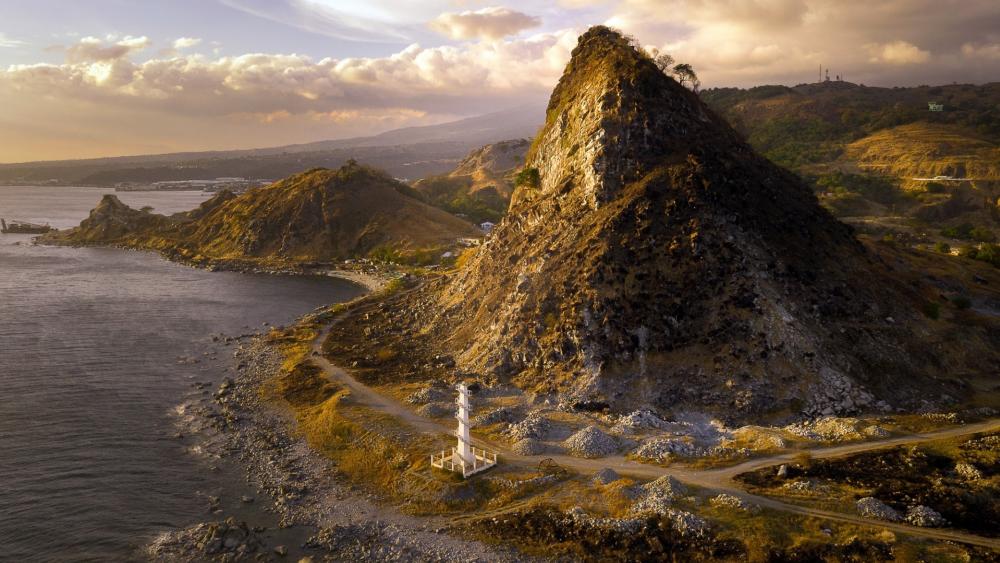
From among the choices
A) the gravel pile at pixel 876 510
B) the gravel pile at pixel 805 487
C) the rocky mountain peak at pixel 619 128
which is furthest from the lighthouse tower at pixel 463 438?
the rocky mountain peak at pixel 619 128

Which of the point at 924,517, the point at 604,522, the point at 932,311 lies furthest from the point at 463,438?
the point at 932,311

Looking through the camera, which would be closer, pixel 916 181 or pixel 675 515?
pixel 675 515

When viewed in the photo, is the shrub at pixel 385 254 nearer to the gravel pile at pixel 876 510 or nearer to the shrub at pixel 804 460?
the shrub at pixel 804 460

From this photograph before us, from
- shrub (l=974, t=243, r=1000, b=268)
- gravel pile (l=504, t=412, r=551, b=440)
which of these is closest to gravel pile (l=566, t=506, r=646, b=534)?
gravel pile (l=504, t=412, r=551, b=440)

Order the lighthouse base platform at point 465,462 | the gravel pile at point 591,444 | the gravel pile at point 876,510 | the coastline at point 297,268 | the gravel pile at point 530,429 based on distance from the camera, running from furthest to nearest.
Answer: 1. the coastline at point 297,268
2. the gravel pile at point 530,429
3. the gravel pile at point 591,444
4. the lighthouse base platform at point 465,462
5. the gravel pile at point 876,510

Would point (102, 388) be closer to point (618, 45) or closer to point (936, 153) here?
point (618, 45)

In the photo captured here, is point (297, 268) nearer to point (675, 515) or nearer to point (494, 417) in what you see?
point (494, 417)
